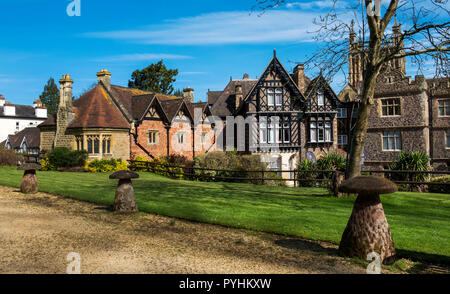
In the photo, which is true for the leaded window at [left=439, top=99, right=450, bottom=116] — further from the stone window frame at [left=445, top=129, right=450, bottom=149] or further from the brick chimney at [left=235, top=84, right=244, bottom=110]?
the brick chimney at [left=235, top=84, right=244, bottom=110]

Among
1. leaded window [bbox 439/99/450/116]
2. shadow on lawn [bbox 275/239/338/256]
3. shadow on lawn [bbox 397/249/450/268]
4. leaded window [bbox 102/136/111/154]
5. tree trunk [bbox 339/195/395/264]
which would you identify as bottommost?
shadow on lawn [bbox 397/249/450/268]

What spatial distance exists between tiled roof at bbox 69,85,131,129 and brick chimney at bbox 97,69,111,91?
2.73 ft

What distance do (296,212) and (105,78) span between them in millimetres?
28296

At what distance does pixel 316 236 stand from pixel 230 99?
33.6 metres

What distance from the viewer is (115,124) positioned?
102ft

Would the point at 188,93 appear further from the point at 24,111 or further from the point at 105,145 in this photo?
the point at 24,111

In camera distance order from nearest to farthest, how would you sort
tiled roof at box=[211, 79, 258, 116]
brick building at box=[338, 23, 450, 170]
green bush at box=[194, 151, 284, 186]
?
green bush at box=[194, 151, 284, 186]
brick building at box=[338, 23, 450, 170]
tiled roof at box=[211, 79, 258, 116]

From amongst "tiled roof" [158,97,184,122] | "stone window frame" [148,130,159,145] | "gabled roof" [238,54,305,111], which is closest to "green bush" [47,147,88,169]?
"stone window frame" [148,130,159,145]

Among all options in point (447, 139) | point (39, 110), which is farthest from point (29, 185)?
point (39, 110)

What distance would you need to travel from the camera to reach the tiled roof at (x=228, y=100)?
40250mm

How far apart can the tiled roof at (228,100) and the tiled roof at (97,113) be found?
1197cm

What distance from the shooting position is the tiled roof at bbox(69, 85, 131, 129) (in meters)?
30.4

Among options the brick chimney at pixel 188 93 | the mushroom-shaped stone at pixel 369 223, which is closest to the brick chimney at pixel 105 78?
the brick chimney at pixel 188 93

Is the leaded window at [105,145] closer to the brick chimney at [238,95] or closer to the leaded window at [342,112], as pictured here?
the brick chimney at [238,95]
